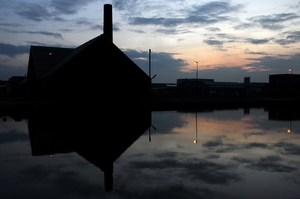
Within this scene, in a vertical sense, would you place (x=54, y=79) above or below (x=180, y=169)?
above

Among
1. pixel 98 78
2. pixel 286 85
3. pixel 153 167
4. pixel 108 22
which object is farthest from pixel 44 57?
pixel 286 85

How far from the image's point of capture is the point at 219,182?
7.60 metres

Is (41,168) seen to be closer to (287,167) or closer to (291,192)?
(291,192)

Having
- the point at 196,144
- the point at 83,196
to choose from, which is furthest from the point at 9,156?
the point at 196,144

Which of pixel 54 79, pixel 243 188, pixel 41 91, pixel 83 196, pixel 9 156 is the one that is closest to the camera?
pixel 83 196

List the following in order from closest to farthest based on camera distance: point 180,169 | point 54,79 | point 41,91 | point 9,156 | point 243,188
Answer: point 243,188
point 180,169
point 9,156
point 54,79
point 41,91

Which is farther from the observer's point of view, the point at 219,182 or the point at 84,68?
the point at 84,68

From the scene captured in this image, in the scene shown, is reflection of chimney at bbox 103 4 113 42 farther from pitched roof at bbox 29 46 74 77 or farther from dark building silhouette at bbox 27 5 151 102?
pitched roof at bbox 29 46 74 77

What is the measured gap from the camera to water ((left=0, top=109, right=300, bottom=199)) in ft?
22.8

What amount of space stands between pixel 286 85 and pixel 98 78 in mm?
70132

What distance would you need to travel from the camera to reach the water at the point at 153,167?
22.8ft

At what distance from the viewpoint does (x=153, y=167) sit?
900 cm

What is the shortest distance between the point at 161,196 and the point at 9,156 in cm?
706

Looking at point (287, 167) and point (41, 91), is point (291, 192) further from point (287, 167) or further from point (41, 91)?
point (41, 91)
